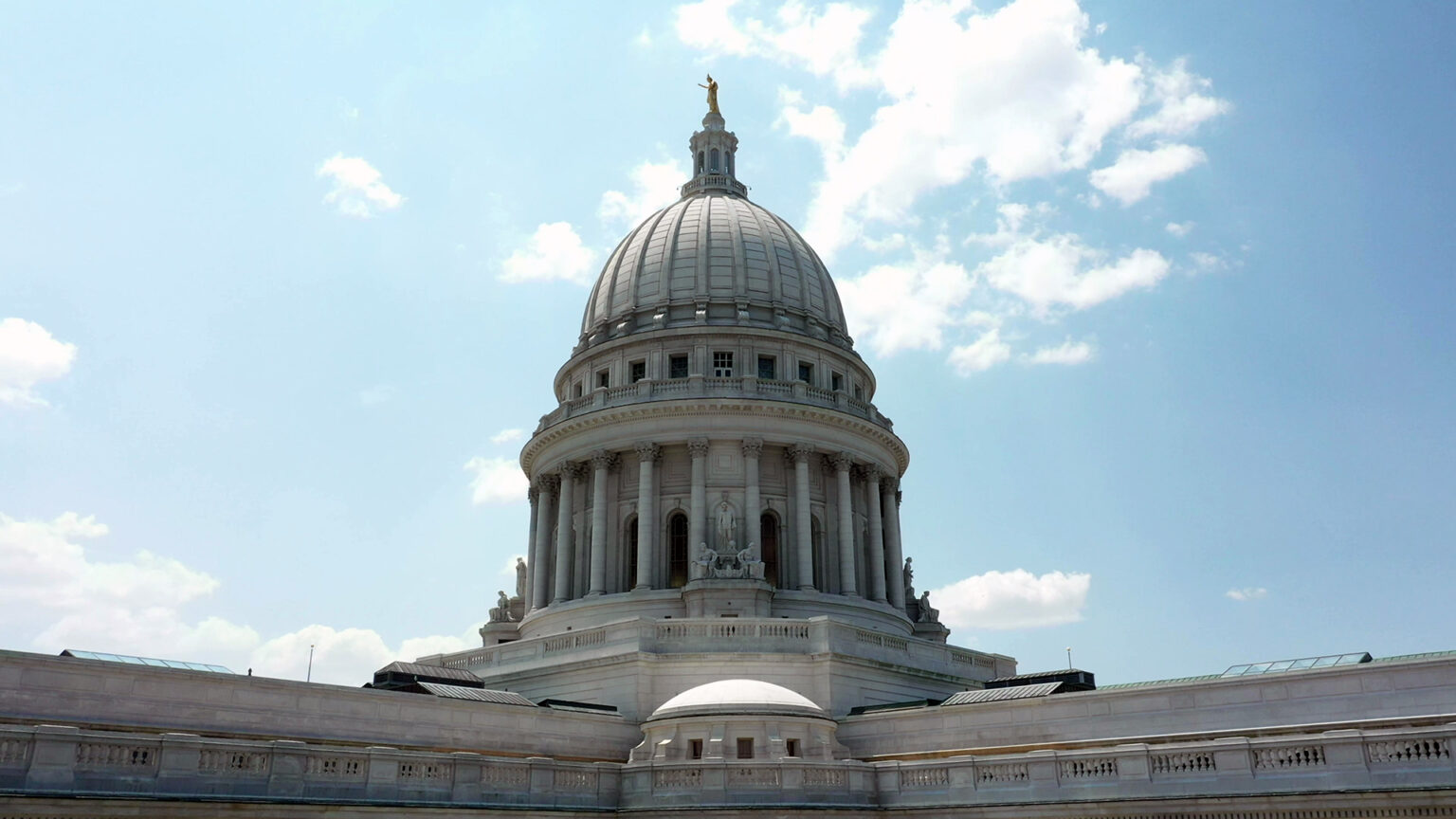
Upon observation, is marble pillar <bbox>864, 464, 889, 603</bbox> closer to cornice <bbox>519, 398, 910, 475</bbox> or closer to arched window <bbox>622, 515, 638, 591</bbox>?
cornice <bbox>519, 398, 910, 475</bbox>

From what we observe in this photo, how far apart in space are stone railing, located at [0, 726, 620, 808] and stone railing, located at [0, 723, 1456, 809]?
0.03 m

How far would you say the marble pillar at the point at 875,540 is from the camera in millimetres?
63219

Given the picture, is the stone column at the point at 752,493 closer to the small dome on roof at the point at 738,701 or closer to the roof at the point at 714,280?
the roof at the point at 714,280

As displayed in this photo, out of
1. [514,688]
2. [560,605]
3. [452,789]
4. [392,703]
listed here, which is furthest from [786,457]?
[452,789]

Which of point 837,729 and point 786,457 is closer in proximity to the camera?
point 837,729

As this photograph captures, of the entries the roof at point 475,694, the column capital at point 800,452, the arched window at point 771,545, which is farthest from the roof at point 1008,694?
the column capital at point 800,452

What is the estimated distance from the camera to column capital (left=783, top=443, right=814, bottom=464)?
60969 millimetres

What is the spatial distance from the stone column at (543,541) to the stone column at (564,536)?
3.39ft

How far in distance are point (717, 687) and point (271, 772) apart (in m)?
15.9

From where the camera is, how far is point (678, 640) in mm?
48938

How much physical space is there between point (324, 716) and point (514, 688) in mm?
13836

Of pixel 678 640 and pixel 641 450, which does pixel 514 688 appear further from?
pixel 641 450

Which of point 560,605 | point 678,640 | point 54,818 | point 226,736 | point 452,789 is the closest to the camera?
point 54,818

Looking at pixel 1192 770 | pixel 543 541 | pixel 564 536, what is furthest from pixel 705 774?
pixel 543 541
